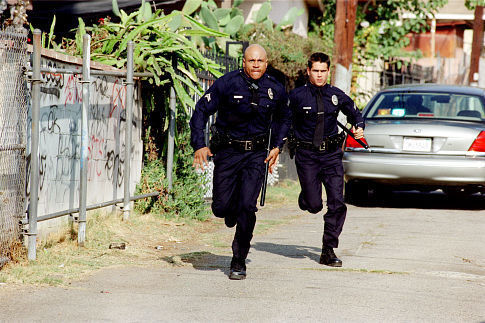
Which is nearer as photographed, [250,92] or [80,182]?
[250,92]

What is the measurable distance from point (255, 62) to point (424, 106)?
563cm

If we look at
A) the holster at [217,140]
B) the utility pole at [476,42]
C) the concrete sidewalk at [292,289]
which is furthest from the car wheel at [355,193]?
the utility pole at [476,42]

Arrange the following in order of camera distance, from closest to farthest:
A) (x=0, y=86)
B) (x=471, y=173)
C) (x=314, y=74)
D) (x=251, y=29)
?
1. (x=0, y=86)
2. (x=314, y=74)
3. (x=471, y=173)
4. (x=251, y=29)

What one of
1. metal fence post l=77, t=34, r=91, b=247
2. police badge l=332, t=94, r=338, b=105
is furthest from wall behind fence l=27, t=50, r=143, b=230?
police badge l=332, t=94, r=338, b=105

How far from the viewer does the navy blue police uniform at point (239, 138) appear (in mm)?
6816

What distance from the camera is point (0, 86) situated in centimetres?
651

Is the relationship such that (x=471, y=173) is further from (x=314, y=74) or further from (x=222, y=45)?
(x=222, y=45)

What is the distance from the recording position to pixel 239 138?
270 inches

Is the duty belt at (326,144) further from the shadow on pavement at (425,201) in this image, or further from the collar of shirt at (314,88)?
the shadow on pavement at (425,201)

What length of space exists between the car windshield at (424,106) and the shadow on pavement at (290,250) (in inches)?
152

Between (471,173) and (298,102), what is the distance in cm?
433

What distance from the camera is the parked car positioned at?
11.0 meters

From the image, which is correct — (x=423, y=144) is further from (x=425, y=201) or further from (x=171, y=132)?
(x=171, y=132)

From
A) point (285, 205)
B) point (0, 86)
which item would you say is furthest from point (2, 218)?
point (285, 205)
